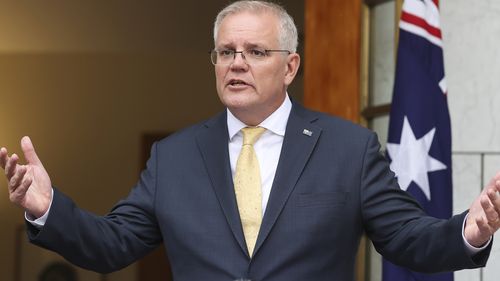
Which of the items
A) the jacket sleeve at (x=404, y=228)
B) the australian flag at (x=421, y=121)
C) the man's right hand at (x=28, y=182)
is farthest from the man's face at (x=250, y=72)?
the australian flag at (x=421, y=121)

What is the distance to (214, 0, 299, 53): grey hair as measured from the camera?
2.65 m

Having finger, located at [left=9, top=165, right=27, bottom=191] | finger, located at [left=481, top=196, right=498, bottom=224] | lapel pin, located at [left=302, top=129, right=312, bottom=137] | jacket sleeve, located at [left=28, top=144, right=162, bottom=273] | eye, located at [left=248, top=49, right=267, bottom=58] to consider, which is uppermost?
eye, located at [left=248, top=49, right=267, bottom=58]

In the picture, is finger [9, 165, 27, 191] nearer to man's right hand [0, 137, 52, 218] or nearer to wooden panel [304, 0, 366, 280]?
man's right hand [0, 137, 52, 218]

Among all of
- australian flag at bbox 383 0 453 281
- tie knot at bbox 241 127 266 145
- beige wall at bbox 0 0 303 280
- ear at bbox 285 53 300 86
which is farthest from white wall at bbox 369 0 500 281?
beige wall at bbox 0 0 303 280

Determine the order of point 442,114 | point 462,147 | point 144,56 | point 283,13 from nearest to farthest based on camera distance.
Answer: point 283,13 < point 442,114 < point 462,147 < point 144,56

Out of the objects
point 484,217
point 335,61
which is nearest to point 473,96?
point 335,61

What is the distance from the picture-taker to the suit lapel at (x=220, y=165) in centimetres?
251

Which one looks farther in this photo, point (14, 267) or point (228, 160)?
point (14, 267)

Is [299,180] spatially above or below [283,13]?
below

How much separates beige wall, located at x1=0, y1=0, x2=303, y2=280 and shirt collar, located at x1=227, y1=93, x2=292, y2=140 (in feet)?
17.4

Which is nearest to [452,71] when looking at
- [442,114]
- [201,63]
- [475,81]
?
[475,81]

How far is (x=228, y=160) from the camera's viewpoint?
103 inches

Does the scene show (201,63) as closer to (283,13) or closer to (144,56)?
(144,56)

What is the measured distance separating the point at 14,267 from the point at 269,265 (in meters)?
6.11
